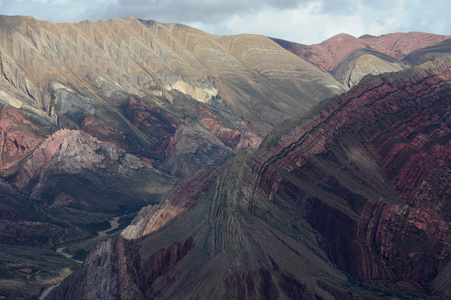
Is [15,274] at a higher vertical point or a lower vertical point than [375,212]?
lower

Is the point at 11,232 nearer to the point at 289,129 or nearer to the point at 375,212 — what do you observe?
the point at 289,129

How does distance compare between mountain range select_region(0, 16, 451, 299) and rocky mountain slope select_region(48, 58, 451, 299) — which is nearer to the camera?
rocky mountain slope select_region(48, 58, 451, 299)

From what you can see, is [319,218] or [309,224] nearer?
[309,224]

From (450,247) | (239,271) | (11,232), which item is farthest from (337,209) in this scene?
(11,232)

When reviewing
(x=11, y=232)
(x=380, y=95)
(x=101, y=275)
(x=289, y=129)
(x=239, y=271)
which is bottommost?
(x=11, y=232)

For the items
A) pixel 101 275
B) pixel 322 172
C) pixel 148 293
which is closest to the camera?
pixel 148 293

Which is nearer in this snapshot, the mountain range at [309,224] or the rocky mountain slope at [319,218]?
the rocky mountain slope at [319,218]

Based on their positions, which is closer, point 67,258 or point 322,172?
point 322,172

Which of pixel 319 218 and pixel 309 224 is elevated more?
pixel 319 218
